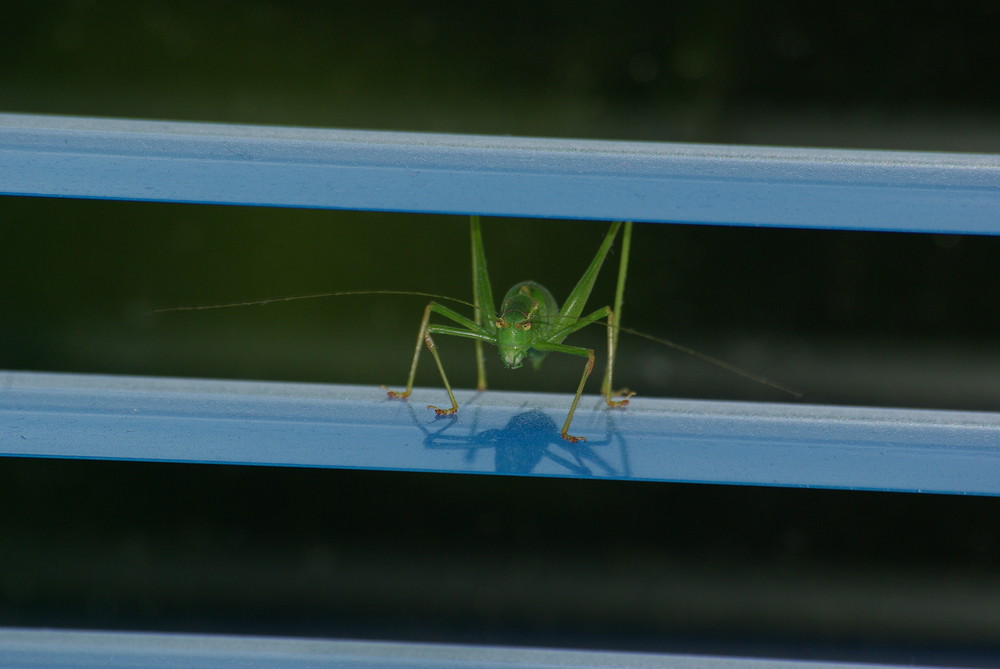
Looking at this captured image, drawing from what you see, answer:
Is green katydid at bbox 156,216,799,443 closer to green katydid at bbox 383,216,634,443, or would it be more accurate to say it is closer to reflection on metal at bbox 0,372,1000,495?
green katydid at bbox 383,216,634,443

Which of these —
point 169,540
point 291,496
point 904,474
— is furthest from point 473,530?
point 904,474

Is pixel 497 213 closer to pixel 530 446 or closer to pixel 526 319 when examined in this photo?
pixel 530 446

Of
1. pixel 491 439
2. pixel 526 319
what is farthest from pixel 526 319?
pixel 491 439

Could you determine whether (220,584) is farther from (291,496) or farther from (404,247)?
(404,247)

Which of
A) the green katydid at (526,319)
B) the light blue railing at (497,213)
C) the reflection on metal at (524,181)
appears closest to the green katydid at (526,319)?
the green katydid at (526,319)

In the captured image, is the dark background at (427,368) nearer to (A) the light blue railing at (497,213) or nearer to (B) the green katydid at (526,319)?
(B) the green katydid at (526,319)

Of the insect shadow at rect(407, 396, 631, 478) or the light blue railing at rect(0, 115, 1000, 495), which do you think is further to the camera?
the insect shadow at rect(407, 396, 631, 478)

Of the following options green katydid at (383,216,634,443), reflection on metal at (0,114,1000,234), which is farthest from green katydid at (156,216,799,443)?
reflection on metal at (0,114,1000,234)
